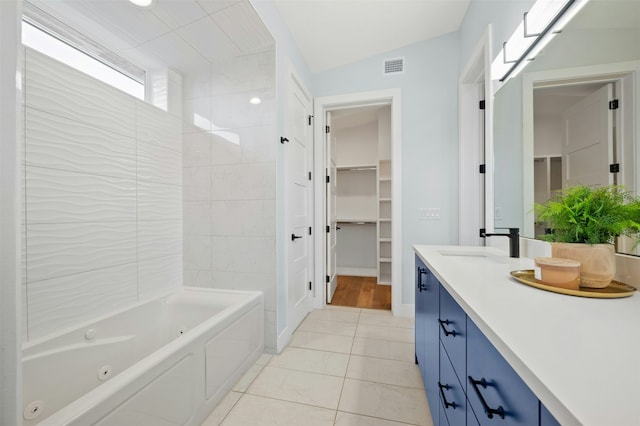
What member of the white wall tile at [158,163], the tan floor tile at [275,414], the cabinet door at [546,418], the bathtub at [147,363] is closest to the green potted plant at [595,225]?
the cabinet door at [546,418]

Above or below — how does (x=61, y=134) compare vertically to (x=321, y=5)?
below

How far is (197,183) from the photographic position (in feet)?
7.54

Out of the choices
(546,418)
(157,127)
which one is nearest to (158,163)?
(157,127)

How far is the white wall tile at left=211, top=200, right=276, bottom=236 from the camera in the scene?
2.07 m

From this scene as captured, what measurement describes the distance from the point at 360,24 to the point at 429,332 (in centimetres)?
247

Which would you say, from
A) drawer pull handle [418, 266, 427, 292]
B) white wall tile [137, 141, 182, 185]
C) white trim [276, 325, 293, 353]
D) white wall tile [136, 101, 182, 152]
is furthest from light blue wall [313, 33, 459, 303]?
white wall tile [137, 141, 182, 185]

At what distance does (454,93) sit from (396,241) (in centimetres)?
158

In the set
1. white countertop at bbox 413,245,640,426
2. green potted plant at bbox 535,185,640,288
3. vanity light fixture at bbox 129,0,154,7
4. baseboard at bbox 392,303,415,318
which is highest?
vanity light fixture at bbox 129,0,154,7

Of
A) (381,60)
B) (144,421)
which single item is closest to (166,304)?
(144,421)

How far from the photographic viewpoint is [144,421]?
41.1 inches

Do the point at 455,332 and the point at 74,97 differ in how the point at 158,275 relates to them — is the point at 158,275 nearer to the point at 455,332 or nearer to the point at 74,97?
the point at 74,97

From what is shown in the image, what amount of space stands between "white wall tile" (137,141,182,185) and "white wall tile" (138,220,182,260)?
354mm

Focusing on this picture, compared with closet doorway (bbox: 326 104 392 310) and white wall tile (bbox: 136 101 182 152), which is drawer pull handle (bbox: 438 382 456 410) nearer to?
white wall tile (bbox: 136 101 182 152)

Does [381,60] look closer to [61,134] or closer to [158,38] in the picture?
[158,38]
